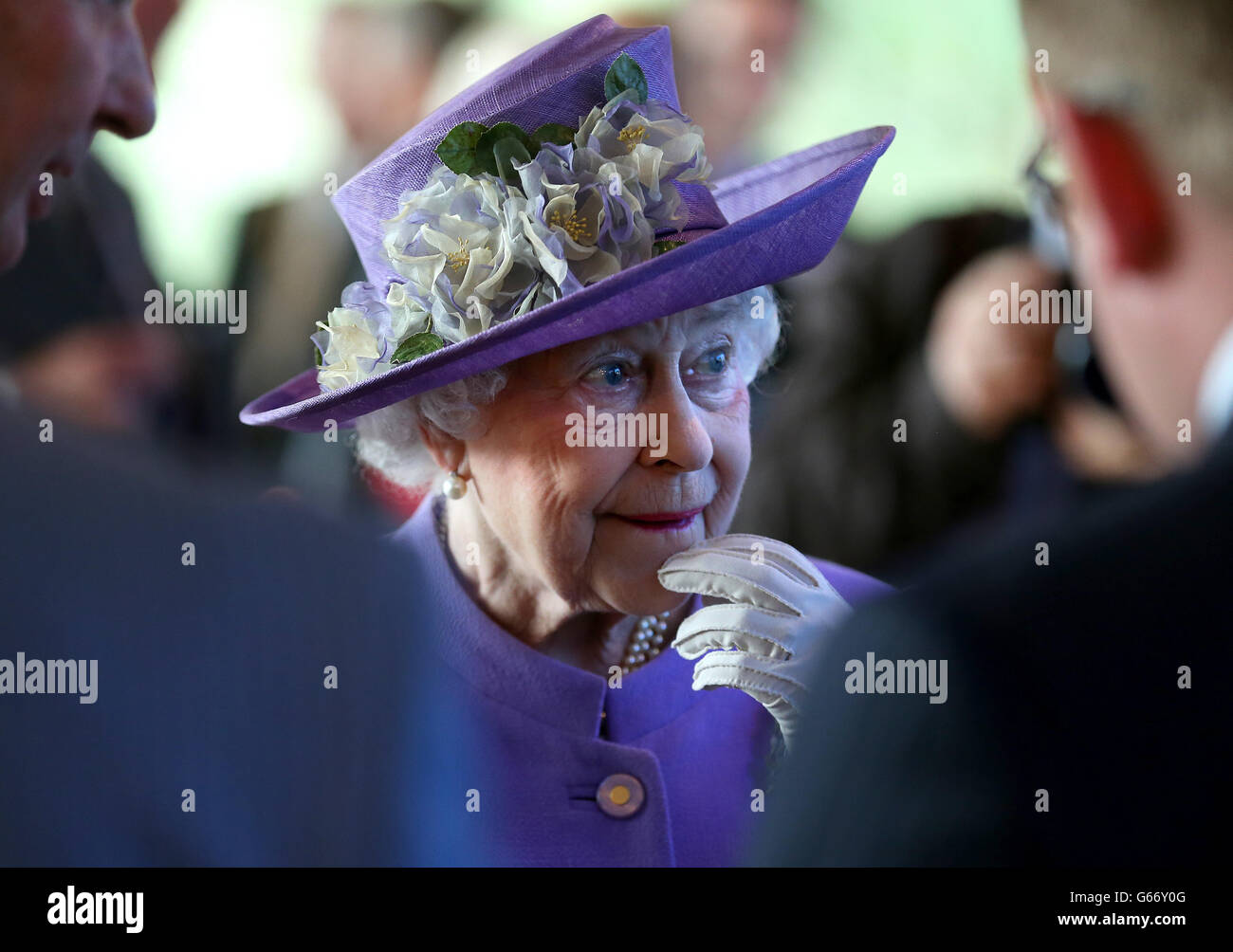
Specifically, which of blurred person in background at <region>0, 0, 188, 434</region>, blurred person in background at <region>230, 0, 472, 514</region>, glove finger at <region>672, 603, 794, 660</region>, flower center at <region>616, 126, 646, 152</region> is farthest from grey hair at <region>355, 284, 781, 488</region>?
blurred person in background at <region>0, 0, 188, 434</region>

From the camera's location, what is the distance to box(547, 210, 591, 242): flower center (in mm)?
1623

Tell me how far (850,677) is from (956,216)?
2157 mm

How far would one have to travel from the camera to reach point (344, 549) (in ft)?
4.65

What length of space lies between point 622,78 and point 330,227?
1.05 meters

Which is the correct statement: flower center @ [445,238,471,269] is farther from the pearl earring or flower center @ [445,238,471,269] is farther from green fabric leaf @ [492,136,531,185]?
the pearl earring

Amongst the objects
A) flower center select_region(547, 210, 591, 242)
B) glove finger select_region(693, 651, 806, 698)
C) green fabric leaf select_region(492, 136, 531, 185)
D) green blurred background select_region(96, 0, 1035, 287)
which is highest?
green blurred background select_region(96, 0, 1035, 287)

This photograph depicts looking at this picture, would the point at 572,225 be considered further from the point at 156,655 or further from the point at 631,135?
the point at 156,655

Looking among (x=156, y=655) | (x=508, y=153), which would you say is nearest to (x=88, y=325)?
(x=508, y=153)

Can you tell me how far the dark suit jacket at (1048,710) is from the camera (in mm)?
854

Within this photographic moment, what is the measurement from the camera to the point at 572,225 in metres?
1.63

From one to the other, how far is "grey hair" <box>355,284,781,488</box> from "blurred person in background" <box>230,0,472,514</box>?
0.50 metres

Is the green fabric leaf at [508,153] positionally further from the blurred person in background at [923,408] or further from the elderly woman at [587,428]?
the blurred person in background at [923,408]

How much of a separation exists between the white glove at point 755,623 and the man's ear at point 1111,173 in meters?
0.60
